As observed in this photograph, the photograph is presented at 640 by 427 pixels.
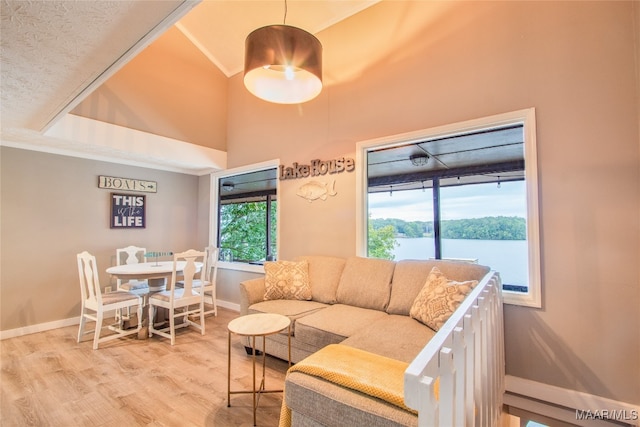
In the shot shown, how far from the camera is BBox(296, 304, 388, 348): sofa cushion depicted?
7.75ft

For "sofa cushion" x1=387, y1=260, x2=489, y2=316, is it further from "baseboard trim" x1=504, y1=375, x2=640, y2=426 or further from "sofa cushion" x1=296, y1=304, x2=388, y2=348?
"baseboard trim" x1=504, y1=375, x2=640, y2=426

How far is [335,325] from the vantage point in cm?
246

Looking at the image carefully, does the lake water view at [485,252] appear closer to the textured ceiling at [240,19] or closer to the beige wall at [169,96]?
the textured ceiling at [240,19]

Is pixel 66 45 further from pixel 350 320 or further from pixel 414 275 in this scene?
pixel 414 275

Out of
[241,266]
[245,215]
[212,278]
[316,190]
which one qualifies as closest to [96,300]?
[212,278]

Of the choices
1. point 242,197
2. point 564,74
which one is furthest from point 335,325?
point 242,197

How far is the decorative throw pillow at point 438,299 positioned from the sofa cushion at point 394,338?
0.07 meters

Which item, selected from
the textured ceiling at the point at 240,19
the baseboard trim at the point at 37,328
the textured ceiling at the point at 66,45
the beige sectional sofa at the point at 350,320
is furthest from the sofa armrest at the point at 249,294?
the textured ceiling at the point at 240,19

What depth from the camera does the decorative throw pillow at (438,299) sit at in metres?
2.21

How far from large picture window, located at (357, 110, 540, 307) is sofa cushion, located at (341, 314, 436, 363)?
1.00 m

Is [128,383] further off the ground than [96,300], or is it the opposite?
[96,300]

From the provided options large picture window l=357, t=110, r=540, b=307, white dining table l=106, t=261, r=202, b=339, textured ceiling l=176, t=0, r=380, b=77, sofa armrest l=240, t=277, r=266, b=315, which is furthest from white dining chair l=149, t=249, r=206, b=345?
textured ceiling l=176, t=0, r=380, b=77

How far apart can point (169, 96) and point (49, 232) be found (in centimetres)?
249

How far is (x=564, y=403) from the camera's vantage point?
2.25 metres
